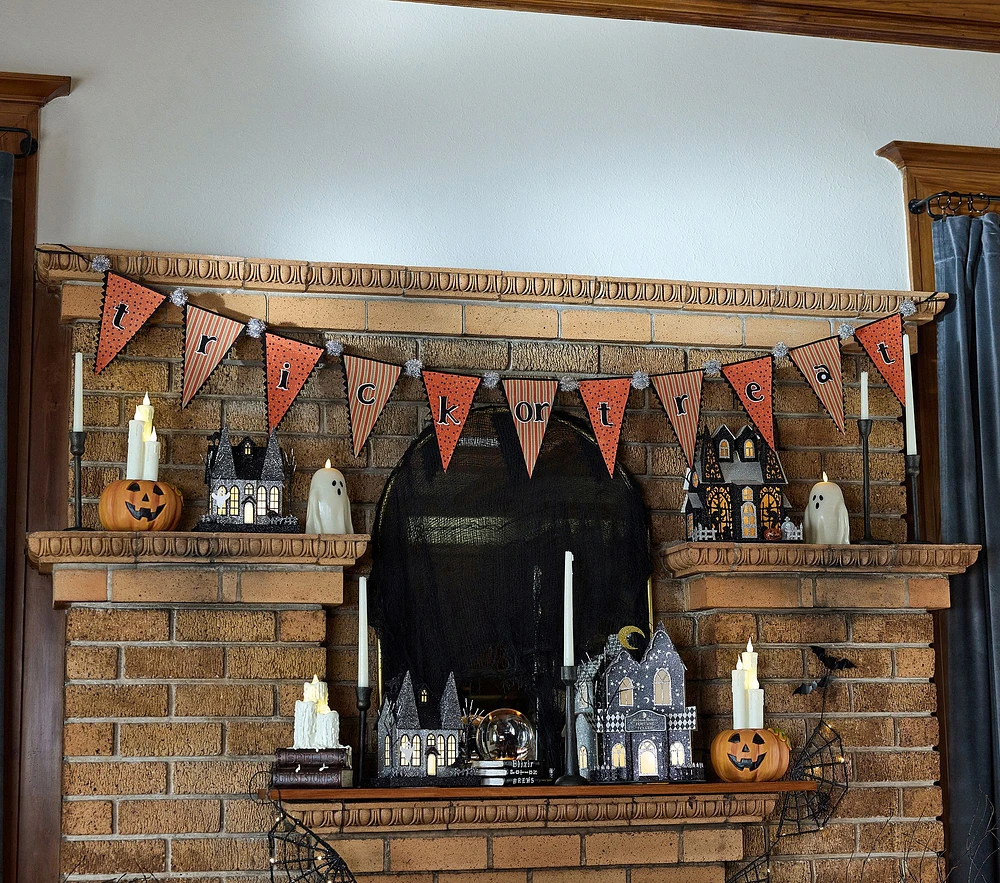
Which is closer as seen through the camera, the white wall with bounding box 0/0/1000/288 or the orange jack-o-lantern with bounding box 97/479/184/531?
the orange jack-o-lantern with bounding box 97/479/184/531

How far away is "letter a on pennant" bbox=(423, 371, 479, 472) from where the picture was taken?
9.58 feet

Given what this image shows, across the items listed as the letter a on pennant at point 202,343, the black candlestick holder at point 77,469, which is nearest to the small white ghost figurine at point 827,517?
the letter a on pennant at point 202,343

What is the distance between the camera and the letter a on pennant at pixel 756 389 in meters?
3.04

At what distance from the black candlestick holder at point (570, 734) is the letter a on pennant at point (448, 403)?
21.6 inches

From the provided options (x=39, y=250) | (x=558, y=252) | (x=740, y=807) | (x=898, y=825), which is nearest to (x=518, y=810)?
(x=740, y=807)

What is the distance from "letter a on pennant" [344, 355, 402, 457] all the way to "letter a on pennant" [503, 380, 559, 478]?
0.90 ft

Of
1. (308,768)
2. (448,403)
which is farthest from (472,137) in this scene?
(308,768)

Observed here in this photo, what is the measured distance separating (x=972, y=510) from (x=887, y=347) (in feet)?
1.57

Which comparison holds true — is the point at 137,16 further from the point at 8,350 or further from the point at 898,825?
the point at 898,825

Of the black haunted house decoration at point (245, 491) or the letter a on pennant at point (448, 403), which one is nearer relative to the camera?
the black haunted house decoration at point (245, 491)

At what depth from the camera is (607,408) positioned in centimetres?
300

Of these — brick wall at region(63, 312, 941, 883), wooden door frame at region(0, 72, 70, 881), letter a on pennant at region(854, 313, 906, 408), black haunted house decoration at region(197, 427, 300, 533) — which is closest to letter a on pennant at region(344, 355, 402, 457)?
brick wall at region(63, 312, 941, 883)

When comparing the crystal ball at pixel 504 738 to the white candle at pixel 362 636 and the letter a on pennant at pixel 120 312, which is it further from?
the letter a on pennant at pixel 120 312

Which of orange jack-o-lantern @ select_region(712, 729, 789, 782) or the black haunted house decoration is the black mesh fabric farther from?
orange jack-o-lantern @ select_region(712, 729, 789, 782)
